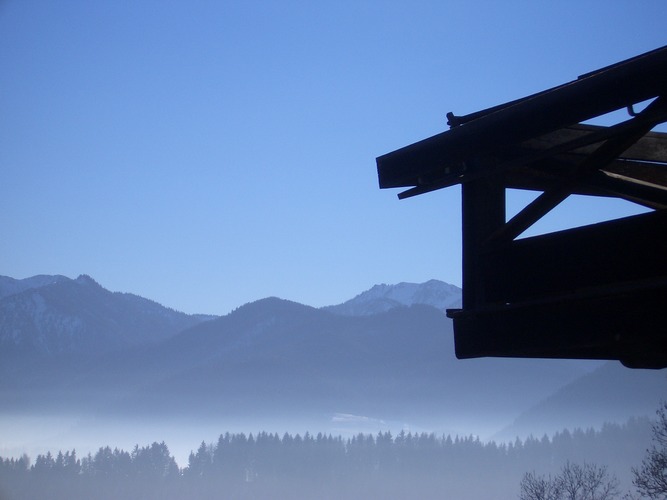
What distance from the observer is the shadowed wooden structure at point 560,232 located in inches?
152

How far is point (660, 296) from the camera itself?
3975mm

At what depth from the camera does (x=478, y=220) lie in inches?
179

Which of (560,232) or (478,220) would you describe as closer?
(560,232)

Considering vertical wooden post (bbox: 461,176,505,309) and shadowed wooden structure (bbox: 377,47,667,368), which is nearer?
shadowed wooden structure (bbox: 377,47,667,368)

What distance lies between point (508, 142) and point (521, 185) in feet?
2.49

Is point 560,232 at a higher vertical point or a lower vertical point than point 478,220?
lower

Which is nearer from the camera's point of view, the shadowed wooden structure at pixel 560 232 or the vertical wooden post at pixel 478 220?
the shadowed wooden structure at pixel 560 232

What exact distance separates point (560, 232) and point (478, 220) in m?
0.47

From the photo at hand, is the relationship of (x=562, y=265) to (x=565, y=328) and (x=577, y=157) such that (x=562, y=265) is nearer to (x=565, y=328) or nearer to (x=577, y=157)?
(x=565, y=328)

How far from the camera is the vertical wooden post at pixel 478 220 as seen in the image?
14.8 feet

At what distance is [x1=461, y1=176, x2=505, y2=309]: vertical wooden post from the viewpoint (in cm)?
451

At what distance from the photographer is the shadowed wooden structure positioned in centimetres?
387

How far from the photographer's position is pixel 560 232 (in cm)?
430

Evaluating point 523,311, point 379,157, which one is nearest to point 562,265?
point 523,311
